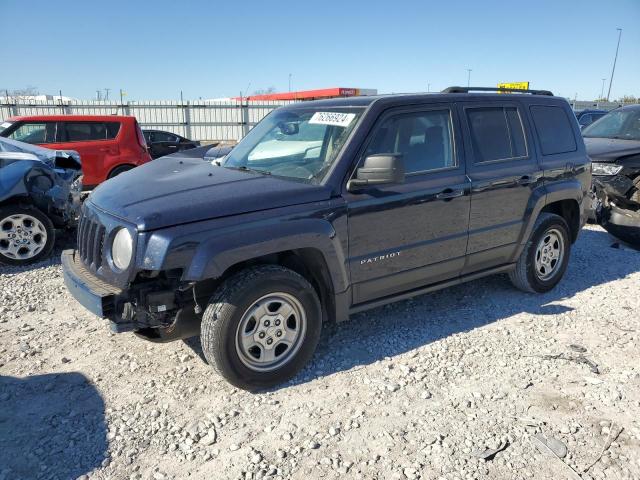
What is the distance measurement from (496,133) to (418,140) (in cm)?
93

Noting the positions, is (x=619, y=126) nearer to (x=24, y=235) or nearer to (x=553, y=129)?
(x=553, y=129)

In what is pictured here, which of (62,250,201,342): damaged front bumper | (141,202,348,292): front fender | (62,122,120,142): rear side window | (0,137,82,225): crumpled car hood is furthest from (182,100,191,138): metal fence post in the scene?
(141,202,348,292): front fender

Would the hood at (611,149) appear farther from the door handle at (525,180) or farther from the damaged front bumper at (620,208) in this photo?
the door handle at (525,180)

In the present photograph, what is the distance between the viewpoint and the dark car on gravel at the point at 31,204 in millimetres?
5512

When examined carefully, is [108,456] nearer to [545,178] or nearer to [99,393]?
[99,393]

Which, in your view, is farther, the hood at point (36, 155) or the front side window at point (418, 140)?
the hood at point (36, 155)

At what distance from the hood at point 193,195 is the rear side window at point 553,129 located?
8.41 ft

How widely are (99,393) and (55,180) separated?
3.58 metres

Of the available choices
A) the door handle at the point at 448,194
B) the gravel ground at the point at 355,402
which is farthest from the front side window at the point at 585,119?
the door handle at the point at 448,194

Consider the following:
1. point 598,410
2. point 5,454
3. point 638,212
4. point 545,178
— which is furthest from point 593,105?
point 5,454

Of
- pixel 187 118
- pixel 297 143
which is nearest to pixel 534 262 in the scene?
pixel 297 143

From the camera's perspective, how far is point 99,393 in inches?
128

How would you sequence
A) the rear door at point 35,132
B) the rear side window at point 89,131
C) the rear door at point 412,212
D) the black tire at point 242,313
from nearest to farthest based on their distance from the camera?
the black tire at point 242,313, the rear door at point 412,212, the rear door at point 35,132, the rear side window at point 89,131

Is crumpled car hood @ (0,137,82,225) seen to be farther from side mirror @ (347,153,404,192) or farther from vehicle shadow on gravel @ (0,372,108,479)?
side mirror @ (347,153,404,192)
